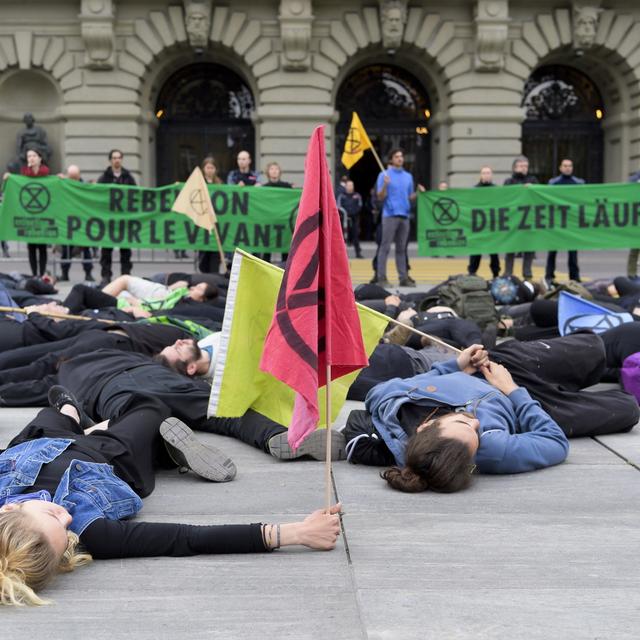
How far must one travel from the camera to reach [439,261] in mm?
21828

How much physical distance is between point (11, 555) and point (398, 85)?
79.8 feet

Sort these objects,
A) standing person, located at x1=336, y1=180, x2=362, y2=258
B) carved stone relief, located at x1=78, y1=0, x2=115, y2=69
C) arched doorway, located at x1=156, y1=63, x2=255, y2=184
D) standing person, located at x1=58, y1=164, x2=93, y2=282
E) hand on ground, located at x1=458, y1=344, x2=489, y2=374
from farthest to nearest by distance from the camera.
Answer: arched doorway, located at x1=156, y1=63, x2=255, y2=184
carved stone relief, located at x1=78, y1=0, x2=115, y2=69
standing person, located at x1=336, y1=180, x2=362, y2=258
standing person, located at x1=58, y1=164, x2=93, y2=282
hand on ground, located at x1=458, y1=344, x2=489, y2=374

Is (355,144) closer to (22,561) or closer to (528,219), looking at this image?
(528,219)

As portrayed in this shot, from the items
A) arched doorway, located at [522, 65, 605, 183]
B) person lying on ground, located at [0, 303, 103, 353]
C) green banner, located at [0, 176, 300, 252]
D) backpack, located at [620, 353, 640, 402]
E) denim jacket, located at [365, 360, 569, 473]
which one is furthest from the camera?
arched doorway, located at [522, 65, 605, 183]

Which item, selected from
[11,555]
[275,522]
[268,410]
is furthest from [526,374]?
[11,555]

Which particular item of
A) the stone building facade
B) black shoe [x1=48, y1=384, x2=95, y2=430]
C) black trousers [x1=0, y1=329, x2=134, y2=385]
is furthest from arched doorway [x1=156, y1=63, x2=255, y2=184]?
black shoe [x1=48, y1=384, x2=95, y2=430]

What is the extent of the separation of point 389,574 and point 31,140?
22.3 meters

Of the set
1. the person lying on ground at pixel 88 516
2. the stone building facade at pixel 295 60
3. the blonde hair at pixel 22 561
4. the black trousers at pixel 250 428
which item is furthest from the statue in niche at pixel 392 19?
A: the blonde hair at pixel 22 561

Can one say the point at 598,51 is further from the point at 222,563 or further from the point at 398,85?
the point at 222,563

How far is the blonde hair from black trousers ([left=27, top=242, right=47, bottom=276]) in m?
12.7

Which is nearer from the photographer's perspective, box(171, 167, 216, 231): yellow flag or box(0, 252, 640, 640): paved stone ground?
box(0, 252, 640, 640): paved stone ground

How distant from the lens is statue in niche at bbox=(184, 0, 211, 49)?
23.8m

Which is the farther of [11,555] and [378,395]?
[378,395]

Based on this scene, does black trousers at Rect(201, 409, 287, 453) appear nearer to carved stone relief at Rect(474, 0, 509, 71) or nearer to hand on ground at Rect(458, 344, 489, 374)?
hand on ground at Rect(458, 344, 489, 374)
